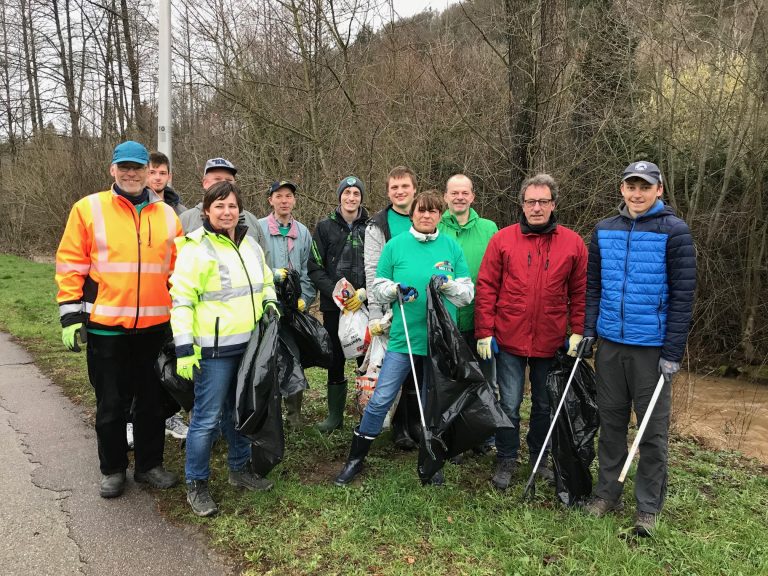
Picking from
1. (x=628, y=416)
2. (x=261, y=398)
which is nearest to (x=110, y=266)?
(x=261, y=398)

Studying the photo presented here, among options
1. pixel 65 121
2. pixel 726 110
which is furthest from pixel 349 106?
pixel 65 121

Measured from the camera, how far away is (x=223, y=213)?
3.16 meters

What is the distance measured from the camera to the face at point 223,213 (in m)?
3.15

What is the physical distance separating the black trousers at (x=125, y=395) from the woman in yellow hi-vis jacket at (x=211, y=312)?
473 millimetres

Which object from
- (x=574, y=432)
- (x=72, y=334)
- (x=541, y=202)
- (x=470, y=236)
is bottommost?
(x=574, y=432)

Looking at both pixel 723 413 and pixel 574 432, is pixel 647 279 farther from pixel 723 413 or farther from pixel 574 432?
pixel 723 413

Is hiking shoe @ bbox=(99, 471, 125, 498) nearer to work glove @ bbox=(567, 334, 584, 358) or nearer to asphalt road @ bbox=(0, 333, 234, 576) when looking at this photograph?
asphalt road @ bbox=(0, 333, 234, 576)

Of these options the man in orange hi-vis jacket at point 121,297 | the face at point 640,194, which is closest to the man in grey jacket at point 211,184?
the man in orange hi-vis jacket at point 121,297

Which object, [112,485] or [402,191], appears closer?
[112,485]

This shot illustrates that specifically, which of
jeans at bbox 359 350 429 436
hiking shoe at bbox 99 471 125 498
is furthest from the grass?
jeans at bbox 359 350 429 436

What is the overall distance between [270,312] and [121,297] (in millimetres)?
886

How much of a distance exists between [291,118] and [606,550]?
804 cm

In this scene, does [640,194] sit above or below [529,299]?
above

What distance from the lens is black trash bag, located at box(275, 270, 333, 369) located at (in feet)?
12.3
